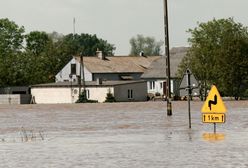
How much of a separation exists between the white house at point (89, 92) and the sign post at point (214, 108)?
76.3 m

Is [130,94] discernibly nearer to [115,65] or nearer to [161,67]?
[161,67]

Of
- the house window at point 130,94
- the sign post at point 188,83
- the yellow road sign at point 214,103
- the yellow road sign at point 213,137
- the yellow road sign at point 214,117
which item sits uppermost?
the house window at point 130,94

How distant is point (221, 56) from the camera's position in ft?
321

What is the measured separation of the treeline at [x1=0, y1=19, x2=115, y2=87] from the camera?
400 ft

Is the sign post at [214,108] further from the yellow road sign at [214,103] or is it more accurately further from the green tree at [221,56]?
the green tree at [221,56]

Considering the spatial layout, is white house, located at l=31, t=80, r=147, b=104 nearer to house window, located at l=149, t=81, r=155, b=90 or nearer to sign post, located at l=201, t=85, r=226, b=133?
house window, located at l=149, t=81, r=155, b=90

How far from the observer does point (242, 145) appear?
67.5 ft

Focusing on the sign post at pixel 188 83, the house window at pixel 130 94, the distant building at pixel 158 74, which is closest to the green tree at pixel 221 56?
the house window at pixel 130 94

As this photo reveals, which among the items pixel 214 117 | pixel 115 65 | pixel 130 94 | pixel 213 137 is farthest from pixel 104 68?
pixel 213 137

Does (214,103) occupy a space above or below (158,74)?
below

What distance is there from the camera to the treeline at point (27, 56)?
121875mm

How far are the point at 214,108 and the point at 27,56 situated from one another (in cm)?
10593

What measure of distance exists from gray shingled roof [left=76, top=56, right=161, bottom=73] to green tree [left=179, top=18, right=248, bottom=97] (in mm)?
26558

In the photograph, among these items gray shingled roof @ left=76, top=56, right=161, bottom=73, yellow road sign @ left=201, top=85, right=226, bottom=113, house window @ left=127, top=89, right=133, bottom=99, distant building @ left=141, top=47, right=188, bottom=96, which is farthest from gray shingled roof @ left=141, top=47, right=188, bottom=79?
yellow road sign @ left=201, top=85, right=226, bottom=113
